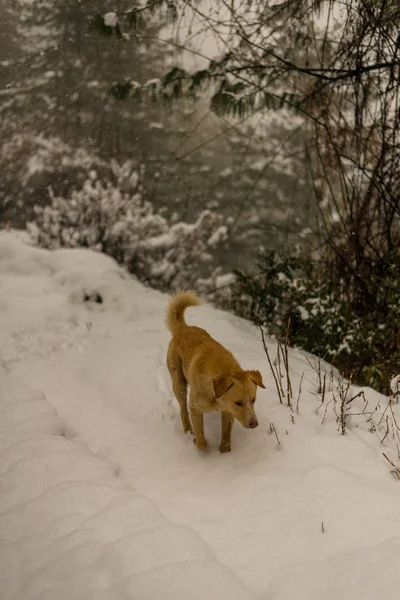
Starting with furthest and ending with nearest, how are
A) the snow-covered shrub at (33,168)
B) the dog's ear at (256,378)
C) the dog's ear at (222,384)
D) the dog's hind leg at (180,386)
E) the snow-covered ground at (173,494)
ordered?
the snow-covered shrub at (33,168) < the dog's hind leg at (180,386) < the dog's ear at (256,378) < the dog's ear at (222,384) < the snow-covered ground at (173,494)

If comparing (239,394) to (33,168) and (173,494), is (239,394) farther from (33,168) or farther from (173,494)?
(33,168)

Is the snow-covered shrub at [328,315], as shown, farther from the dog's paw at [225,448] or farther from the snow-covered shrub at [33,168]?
the snow-covered shrub at [33,168]

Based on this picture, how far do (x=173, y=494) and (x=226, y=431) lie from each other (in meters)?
0.63

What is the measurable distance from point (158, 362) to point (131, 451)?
4.44ft

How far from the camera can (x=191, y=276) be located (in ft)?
32.2

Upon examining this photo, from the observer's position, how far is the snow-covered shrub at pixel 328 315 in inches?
192

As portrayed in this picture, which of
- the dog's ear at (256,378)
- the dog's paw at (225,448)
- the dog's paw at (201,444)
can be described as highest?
the dog's ear at (256,378)

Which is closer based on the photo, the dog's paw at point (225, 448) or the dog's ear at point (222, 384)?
the dog's ear at point (222, 384)

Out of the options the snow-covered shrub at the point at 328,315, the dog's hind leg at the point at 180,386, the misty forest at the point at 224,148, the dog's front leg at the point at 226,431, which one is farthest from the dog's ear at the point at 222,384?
the misty forest at the point at 224,148

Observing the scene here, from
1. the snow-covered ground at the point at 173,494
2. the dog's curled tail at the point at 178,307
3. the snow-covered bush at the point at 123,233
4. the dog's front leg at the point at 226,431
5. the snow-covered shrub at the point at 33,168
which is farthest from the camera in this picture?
the snow-covered shrub at the point at 33,168

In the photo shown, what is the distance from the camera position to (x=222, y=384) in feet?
9.48

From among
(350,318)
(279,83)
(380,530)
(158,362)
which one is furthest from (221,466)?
(279,83)

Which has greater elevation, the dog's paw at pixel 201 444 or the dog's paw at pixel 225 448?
the dog's paw at pixel 225 448

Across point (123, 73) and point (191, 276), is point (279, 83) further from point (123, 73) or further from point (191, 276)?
point (123, 73)
